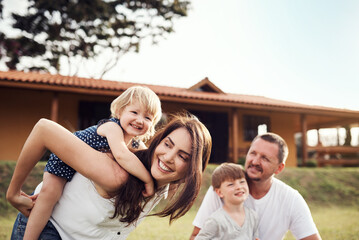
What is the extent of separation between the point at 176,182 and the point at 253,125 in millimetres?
14758

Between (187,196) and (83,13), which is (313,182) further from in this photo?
(83,13)

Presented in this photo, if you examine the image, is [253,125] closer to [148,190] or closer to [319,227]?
[319,227]

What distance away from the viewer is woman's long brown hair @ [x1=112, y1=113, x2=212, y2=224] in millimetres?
1846

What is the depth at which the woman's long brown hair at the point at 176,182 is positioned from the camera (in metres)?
1.85

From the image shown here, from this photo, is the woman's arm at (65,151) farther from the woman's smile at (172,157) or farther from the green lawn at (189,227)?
the green lawn at (189,227)

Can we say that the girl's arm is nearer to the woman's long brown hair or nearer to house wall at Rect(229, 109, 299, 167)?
the woman's long brown hair

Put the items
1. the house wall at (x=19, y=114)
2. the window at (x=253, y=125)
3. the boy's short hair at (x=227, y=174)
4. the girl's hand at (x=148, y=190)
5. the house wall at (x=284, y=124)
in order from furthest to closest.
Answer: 1. the house wall at (x=284, y=124)
2. the window at (x=253, y=125)
3. the house wall at (x=19, y=114)
4. the boy's short hair at (x=227, y=174)
5. the girl's hand at (x=148, y=190)

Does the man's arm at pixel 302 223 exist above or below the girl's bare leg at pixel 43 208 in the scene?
below

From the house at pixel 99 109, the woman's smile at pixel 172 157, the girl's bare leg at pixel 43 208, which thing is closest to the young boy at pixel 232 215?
the woman's smile at pixel 172 157

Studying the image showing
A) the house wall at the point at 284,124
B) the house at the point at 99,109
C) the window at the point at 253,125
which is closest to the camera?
the house at the point at 99,109

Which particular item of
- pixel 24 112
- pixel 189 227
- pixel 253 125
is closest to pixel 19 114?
pixel 24 112

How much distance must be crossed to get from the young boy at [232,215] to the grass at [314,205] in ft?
10.3

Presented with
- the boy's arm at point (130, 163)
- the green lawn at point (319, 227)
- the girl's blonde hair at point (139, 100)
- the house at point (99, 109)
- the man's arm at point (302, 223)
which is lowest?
the green lawn at point (319, 227)

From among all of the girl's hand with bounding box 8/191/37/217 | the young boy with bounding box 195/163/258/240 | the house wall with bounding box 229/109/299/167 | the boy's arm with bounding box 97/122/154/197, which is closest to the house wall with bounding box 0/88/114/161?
the house wall with bounding box 229/109/299/167
